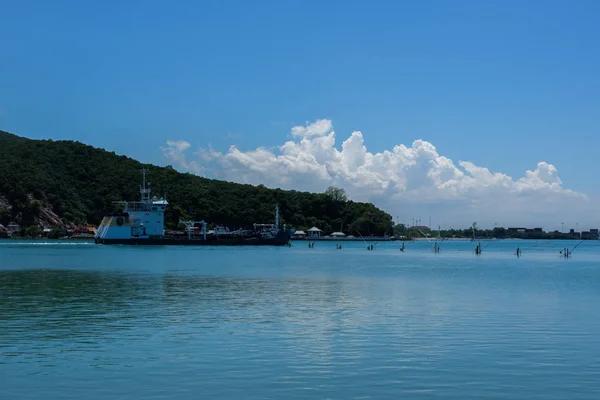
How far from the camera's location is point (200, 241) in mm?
166375

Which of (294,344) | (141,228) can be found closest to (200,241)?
(141,228)

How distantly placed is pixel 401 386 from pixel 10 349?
44.8ft

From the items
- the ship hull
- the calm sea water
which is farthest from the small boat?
the calm sea water

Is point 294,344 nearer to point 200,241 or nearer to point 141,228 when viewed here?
point 141,228

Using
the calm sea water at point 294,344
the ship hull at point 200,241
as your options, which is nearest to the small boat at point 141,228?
the ship hull at point 200,241

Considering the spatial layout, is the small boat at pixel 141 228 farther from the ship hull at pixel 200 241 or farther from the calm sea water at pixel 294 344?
the calm sea water at pixel 294 344

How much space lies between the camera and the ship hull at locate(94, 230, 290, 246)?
6083 inches

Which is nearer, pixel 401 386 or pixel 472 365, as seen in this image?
pixel 401 386

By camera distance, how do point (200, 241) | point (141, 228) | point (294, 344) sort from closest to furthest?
point (294, 344)
point (141, 228)
point (200, 241)

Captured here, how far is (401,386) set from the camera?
19297 millimetres

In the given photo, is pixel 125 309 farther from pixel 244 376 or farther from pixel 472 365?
pixel 472 365

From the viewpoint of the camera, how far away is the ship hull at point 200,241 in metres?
154

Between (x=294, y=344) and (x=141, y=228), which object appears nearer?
(x=294, y=344)

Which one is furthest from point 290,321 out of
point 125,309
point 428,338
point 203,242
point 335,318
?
point 203,242
